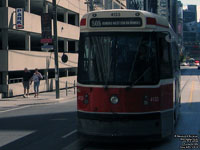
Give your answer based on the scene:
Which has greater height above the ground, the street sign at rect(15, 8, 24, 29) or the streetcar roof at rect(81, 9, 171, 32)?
the street sign at rect(15, 8, 24, 29)

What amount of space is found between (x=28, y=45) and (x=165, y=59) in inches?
781

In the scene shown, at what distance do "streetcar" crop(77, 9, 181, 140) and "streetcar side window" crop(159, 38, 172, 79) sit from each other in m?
0.03

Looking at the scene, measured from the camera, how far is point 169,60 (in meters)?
9.91

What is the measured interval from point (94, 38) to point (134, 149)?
2756mm

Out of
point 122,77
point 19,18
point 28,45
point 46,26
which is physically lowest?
point 122,77

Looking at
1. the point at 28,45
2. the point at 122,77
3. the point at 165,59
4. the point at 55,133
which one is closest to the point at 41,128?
the point at 55,133

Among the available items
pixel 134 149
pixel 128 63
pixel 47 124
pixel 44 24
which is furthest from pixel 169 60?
pixel 44 24

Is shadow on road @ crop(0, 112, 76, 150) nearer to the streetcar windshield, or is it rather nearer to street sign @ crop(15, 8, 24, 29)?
the streetcar windshield

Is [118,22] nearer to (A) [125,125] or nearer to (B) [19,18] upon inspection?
(A) [125,125]

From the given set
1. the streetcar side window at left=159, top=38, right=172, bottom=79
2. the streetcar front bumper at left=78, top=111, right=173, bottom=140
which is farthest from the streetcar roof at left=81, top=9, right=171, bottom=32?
the streetcar front bumper at left=78, top=111, right=173, bottom=140

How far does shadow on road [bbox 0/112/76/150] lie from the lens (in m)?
9.48

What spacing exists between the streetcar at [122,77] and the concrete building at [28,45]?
725cm

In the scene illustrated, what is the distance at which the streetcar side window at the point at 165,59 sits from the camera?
8961mm

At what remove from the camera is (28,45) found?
2794cm
